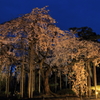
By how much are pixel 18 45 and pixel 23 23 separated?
2.43 meters

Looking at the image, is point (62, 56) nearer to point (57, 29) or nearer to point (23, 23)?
point (57, 29)

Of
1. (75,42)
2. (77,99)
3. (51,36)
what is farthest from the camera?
(75,42)

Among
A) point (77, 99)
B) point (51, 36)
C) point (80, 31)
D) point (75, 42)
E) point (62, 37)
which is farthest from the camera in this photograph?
point (80, 31)

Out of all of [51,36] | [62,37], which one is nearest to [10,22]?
[51,36]

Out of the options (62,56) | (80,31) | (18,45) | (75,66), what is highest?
(80,31)

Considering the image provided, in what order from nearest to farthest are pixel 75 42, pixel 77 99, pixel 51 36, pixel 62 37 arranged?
pixel 77 99 → pixel 51 36 → pixel 62 37 → pixel 75 42

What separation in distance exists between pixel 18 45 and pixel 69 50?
3837 mm

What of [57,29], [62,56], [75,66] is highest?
[57,29]

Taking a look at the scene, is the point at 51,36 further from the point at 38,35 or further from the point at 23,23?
the point at 23,23

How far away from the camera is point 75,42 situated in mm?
12367

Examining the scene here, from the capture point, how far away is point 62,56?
502 inches

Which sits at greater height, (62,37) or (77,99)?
(62,37)

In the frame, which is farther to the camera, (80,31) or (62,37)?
(80,31)

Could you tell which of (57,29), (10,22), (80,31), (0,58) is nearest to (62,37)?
(57,29)
